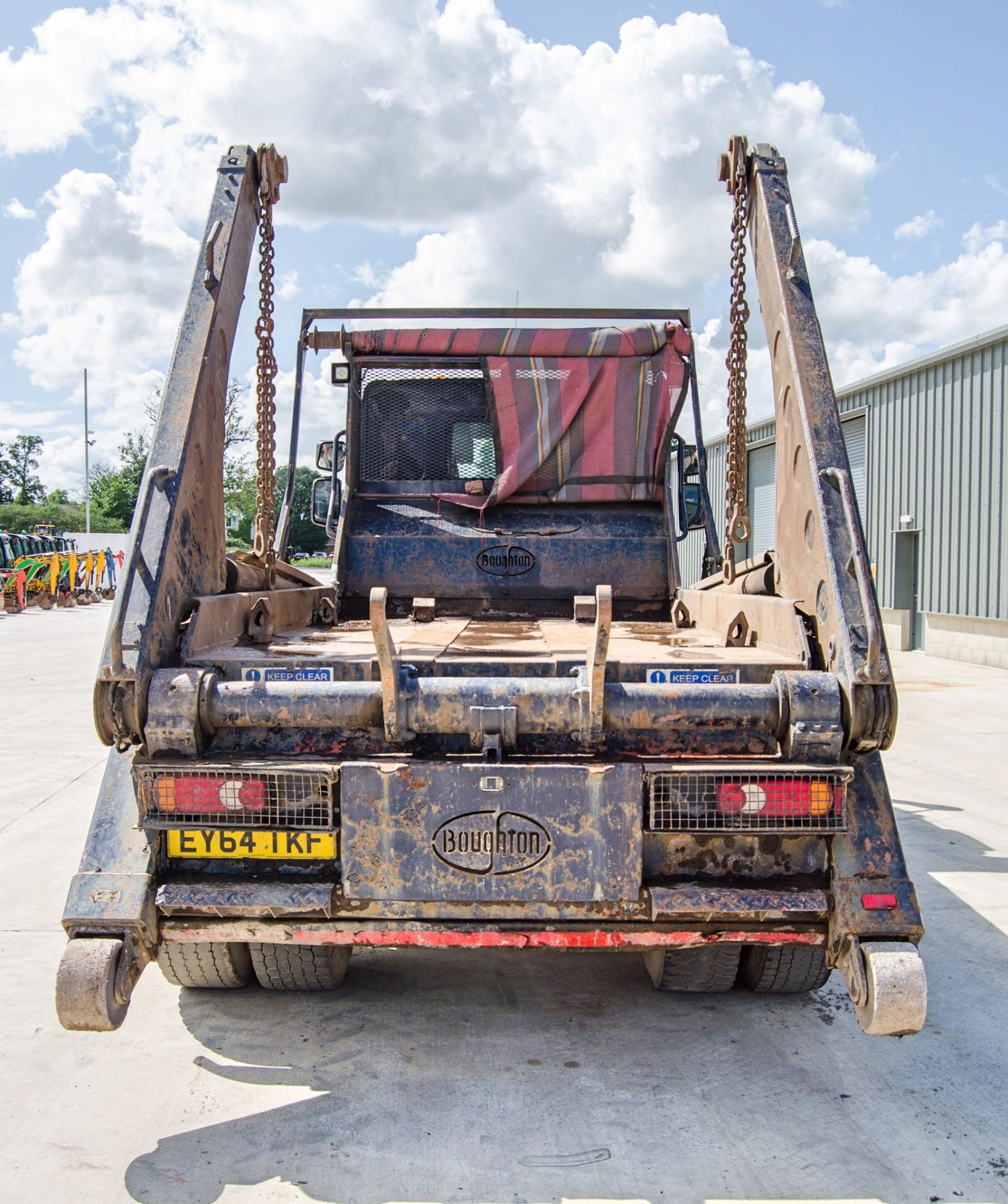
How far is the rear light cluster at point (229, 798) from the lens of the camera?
9.69 feet

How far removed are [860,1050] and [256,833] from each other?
213 centimetres

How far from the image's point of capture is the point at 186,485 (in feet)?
11.7

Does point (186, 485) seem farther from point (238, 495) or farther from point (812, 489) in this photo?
point (238, 495)

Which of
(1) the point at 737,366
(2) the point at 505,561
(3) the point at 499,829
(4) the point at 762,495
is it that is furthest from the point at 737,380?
(4) the point at 762,495

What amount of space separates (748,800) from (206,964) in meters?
2.02

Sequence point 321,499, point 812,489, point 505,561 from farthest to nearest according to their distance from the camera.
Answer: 1. point 321,499
2. point 505,561
3. point 812,489

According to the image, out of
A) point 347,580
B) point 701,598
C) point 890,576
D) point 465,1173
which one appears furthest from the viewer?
point 890,576

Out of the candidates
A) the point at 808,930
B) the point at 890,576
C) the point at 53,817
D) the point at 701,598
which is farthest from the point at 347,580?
the point at 890,576

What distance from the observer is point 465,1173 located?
8.77 ft

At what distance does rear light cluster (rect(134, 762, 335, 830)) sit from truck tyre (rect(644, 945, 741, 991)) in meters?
1.39

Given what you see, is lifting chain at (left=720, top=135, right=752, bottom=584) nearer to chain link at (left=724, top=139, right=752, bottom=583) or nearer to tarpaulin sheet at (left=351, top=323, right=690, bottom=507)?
chain link at (left=724, top=139, right=752, bottom=583)

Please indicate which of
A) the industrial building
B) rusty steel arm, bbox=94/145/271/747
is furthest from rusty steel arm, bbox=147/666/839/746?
the industrial building

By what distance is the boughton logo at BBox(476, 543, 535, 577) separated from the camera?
5582mm

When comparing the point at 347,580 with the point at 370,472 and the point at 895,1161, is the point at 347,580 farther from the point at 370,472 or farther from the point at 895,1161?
the point at 895,1161
